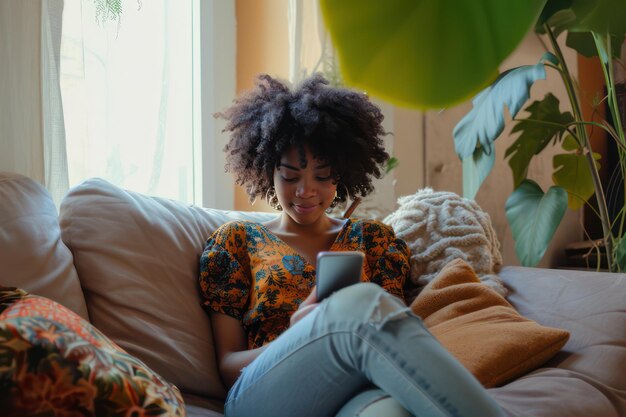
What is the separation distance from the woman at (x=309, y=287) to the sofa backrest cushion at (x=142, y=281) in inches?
1.9

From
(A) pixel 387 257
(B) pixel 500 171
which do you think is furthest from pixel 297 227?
(B) pixel 500 171

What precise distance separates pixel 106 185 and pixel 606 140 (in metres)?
2.74

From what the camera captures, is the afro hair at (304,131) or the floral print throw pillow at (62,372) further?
the afro hair at (304,131)

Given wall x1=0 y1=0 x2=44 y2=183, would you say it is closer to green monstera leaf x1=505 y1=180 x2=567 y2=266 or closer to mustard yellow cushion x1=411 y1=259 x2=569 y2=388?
mustard yellow cushion x1=411 y1=259 x2=569 y2=388

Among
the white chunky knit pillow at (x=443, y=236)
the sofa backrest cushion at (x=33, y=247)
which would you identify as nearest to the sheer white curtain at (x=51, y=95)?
the sofa backrest cushion at (x=33, y=247)

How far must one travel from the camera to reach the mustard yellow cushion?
1372mm

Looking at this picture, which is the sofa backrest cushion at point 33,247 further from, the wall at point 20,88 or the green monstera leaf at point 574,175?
the green monstera leaf at point 574,175

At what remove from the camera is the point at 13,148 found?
1500 mm

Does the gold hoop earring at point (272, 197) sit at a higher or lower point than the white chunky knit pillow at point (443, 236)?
higher

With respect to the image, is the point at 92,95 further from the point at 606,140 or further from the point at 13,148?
the point at 606,140

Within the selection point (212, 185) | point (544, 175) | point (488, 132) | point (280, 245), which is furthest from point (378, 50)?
point (544, 175)

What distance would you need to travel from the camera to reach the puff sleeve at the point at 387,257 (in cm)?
168

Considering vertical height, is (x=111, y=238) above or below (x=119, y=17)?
below

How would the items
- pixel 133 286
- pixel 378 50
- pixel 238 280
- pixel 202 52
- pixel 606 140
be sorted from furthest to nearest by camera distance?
1. pixel 606 140
2. pixel 202 52
3. pixel 238 280
4. pixel 133 286
5. pixel 378 50
